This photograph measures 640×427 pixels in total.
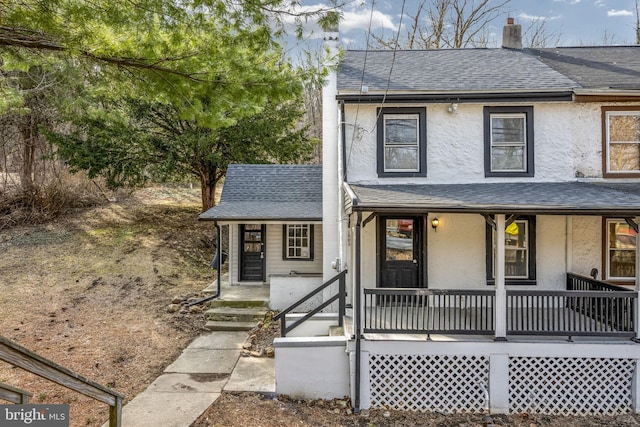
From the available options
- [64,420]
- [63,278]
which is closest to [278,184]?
[63,278]

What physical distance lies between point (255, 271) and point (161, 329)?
354cm

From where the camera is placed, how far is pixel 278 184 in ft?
43.1

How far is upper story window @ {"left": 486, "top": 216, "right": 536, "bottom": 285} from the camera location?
28.1 ft

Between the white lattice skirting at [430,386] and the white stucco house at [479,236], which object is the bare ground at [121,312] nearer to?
the white lattice skirting at [430,386]

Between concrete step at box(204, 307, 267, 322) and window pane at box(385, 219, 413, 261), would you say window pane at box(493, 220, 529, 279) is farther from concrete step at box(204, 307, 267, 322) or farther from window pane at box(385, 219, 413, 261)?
concrete step at box(204, 307, 267, 322)

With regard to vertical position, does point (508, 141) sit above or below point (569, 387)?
above

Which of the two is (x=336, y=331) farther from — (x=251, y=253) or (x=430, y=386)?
(x=251, y=253)

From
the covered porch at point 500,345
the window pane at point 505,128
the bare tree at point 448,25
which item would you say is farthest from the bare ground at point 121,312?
the bare tree at point 448,25

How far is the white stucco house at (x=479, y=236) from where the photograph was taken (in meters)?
6.69

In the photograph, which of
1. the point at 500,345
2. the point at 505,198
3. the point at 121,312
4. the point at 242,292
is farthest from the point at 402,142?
the point at 121,312

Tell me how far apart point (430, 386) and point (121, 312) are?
27.7 feet

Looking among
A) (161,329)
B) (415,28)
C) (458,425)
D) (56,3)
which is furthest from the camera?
(415,28)

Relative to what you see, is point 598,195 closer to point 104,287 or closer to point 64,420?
point 64,420

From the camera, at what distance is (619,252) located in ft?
28.0
